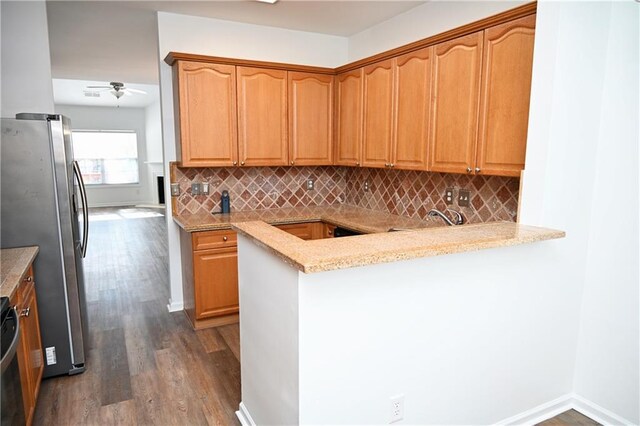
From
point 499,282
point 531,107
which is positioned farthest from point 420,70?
point 499,282

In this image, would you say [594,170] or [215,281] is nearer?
[594,170]

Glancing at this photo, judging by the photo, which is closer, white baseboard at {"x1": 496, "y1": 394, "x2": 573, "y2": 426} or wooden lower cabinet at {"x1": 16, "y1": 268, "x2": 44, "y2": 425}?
wooden lower cabinet at {"x1": 16, "y1": 268, "x2": 44, "y2": 425}

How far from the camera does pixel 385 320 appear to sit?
5.45ft

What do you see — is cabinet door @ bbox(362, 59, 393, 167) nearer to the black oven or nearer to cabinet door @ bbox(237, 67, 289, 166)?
cabinet door @ bbox(237, 67, 289, 166)

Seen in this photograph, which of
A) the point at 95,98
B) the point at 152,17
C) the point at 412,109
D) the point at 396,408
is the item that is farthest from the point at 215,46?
the point at 95,98

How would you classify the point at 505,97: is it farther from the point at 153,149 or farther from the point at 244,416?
the point at 153,149

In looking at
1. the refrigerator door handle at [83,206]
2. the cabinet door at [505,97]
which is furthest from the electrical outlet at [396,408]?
the refrigerator door handle at [83,206]

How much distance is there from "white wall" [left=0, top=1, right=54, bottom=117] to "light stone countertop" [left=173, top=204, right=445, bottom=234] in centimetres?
134

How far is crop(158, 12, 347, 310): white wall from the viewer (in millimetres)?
3482

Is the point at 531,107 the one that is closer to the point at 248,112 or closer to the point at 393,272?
the point at 393,272

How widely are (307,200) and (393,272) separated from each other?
8.64ft

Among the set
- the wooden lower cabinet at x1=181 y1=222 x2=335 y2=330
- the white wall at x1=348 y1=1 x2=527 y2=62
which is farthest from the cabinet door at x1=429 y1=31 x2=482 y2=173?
the wooden lower cabinet at x1=181 y1=222 x2=335 y2=330

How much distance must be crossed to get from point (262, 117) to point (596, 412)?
10.1 ft

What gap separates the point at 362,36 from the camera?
3.96 metres
